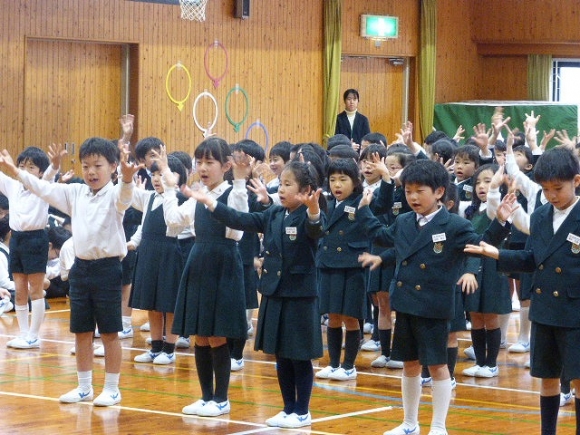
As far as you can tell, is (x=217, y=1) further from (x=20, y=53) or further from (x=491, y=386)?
(x=491, y=386)

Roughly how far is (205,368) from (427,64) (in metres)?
12.4

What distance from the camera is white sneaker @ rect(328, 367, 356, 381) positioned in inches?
271

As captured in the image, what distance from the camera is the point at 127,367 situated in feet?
23.7

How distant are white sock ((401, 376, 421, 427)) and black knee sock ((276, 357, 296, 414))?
63 centimetres

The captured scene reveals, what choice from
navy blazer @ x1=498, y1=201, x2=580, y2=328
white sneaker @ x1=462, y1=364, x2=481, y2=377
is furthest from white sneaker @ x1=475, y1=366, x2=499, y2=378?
navy blazer @ x1=498, y1=201, x2=580, y2=328

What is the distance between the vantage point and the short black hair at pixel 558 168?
4754 mm

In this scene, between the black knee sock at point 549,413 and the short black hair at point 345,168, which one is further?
the short black hair at point 345,168

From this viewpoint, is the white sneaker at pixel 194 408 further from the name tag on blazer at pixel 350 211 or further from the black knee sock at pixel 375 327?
the black knee sock at pixel 375 327

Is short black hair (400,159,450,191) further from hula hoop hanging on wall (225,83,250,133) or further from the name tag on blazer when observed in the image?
hula hoop hanging on wall (225,83,250,133)

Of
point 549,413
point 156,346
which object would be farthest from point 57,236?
point 549,413

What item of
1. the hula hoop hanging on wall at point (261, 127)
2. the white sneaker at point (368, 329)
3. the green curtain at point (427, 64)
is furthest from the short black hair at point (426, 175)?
the green curtain at point (427, 64)

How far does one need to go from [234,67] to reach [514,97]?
596 centimetres

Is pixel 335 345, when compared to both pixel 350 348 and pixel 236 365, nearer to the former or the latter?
pixel 350 348

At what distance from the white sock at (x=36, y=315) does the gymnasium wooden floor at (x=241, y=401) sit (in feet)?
0.43
